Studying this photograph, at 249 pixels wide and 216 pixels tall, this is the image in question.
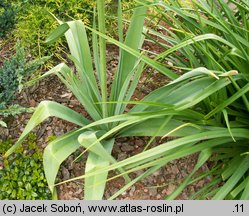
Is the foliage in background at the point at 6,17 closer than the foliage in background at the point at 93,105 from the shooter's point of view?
No

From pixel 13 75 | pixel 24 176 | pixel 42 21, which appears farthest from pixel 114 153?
pixel 42 21

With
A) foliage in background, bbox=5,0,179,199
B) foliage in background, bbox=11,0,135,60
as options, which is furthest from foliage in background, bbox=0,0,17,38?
foliage in background, bbox=5,0,179,199

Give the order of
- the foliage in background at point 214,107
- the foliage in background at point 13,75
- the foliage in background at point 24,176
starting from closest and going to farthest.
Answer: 1. the foliage in background at point 214,107
2. the foliage in background at point 24,176
3. the foliage in background at point 13,75

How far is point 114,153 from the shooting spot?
1.93 metres

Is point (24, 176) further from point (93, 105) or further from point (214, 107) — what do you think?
point (214, 107)

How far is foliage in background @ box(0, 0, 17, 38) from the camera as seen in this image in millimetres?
2168

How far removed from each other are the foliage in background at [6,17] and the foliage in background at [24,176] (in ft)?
2.07

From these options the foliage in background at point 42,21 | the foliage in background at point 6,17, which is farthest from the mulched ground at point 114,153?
the foliage in background at point 6,17

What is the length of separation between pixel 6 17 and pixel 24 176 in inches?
33.4

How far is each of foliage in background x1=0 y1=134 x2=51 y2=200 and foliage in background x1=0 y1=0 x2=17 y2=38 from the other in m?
Result: 0.63

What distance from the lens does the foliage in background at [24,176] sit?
184 cm

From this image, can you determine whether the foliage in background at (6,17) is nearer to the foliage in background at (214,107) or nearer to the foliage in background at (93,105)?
the foliage in background at (93,105)
